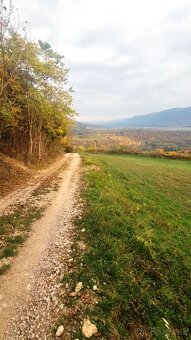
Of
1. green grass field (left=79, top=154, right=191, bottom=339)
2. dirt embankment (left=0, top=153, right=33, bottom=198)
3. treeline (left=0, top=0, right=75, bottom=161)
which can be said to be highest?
treeline (left=0, top=0, right=75, bottom=161)

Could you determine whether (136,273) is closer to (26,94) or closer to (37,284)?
(37,284)

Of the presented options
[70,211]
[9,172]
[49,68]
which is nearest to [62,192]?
[70,211]

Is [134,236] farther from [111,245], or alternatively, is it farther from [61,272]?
[61,272]

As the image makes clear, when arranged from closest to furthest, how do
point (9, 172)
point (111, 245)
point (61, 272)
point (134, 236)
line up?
1. point (61, 272)
2. point (111, 245)
3. point (134, 236)
4. point (9, 172)

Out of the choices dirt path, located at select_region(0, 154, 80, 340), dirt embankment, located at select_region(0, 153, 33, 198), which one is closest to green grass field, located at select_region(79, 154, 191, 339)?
dirt path, located at select_region(0, 154, 80, 340)

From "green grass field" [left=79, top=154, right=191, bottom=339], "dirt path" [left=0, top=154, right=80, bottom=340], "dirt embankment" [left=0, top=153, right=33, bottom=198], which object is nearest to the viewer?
"dirt path" [left=0, top=154, right=80, bottom=340]

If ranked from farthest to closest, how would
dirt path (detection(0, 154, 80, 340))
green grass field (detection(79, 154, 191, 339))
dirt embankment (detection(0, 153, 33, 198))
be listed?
dirt embankment (detection(0, 153, 33, 198))
green grass field (detection(79, 154, 191, 339))
dirt path (detection(0, 154, 80, 340))

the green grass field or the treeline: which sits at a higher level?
the treeline

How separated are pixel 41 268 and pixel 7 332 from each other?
85.1 inches

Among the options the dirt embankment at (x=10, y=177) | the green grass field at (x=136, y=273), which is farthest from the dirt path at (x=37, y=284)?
the dirt embankment at (x=10, y=177)

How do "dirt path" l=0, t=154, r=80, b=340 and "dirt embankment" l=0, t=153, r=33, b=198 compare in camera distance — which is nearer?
"dirt path" l=0, t=154, r=80, b=340

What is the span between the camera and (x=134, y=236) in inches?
366

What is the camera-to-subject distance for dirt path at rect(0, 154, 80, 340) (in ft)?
16.6

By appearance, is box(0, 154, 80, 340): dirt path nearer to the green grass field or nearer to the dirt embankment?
the green grass field
